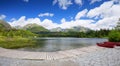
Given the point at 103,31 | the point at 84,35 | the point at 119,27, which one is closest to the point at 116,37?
the point at 119,27

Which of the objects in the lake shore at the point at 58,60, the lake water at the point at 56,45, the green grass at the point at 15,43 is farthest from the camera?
the green grass at the point at 15,43

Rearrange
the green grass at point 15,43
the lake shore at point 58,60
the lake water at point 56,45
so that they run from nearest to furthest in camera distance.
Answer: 1. the lake shore at point 58,60
2. the lake water at point 56,45
3. the green grass at point 15,43

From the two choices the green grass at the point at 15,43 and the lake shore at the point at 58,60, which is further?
the green grass at the point at 15,43

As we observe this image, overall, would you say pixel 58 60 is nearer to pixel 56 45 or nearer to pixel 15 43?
pixel 56 45

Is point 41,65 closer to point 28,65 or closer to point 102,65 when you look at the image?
point 28,65

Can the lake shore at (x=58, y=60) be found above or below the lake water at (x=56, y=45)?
above

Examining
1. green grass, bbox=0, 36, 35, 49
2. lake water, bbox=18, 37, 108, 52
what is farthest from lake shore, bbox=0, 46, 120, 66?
green grass, bbox=0, 36, 35, 49

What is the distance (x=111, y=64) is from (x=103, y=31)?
135756 millimetres

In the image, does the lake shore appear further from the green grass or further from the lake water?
the green grass

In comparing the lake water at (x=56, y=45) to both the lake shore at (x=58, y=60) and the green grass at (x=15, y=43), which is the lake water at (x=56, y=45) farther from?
the lake shore at (x=58, y=60)

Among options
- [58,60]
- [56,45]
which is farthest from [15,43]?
[58,60]

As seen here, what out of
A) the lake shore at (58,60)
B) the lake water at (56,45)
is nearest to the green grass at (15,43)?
the lake water at (56,45)

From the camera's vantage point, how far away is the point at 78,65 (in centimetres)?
954

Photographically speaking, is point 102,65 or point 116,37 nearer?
point 102,65
